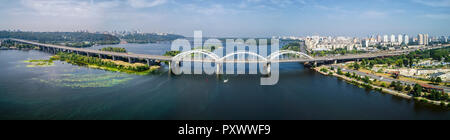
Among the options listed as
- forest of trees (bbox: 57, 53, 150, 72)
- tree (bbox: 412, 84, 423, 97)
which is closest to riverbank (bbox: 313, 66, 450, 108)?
tree (bbox: 412, 84, 423, 97)

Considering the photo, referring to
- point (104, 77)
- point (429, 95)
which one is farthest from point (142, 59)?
point (429, 95)

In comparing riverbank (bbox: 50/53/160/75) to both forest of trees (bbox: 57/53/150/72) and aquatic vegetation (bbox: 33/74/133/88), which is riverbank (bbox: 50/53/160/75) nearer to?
forest of trees (bbox: 57/53/150/72)

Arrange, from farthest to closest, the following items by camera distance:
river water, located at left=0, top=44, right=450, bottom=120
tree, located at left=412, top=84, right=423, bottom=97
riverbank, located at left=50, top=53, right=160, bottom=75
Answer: riverbank, located at left=50, top=53, right=160, bottom=75 → tree, located at left=412, top=84, right=423, bottom=97 → river water, located at left=0, top=44, right=450, bottom=120

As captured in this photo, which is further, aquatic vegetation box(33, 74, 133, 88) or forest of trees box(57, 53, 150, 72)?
forest of trees box(57, 53, 150, 72)

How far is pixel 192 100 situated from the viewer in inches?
414

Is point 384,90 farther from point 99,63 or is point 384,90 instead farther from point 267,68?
point 99,63

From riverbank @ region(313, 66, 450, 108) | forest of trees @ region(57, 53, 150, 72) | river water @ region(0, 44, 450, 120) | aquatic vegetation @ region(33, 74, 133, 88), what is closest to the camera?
river water @ region(0, 44, 450, 120)

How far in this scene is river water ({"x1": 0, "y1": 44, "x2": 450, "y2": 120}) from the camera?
8789 mm

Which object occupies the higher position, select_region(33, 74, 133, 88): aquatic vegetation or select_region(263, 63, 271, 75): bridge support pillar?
select_region(263, 63, 271, 75): bridge support pillar

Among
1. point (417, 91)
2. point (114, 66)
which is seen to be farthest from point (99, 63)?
point (417, 91)

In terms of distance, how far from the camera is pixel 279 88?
12.8 m

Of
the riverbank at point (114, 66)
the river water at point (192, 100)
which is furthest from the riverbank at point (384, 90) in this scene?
the riverbank at point (114, 66)
